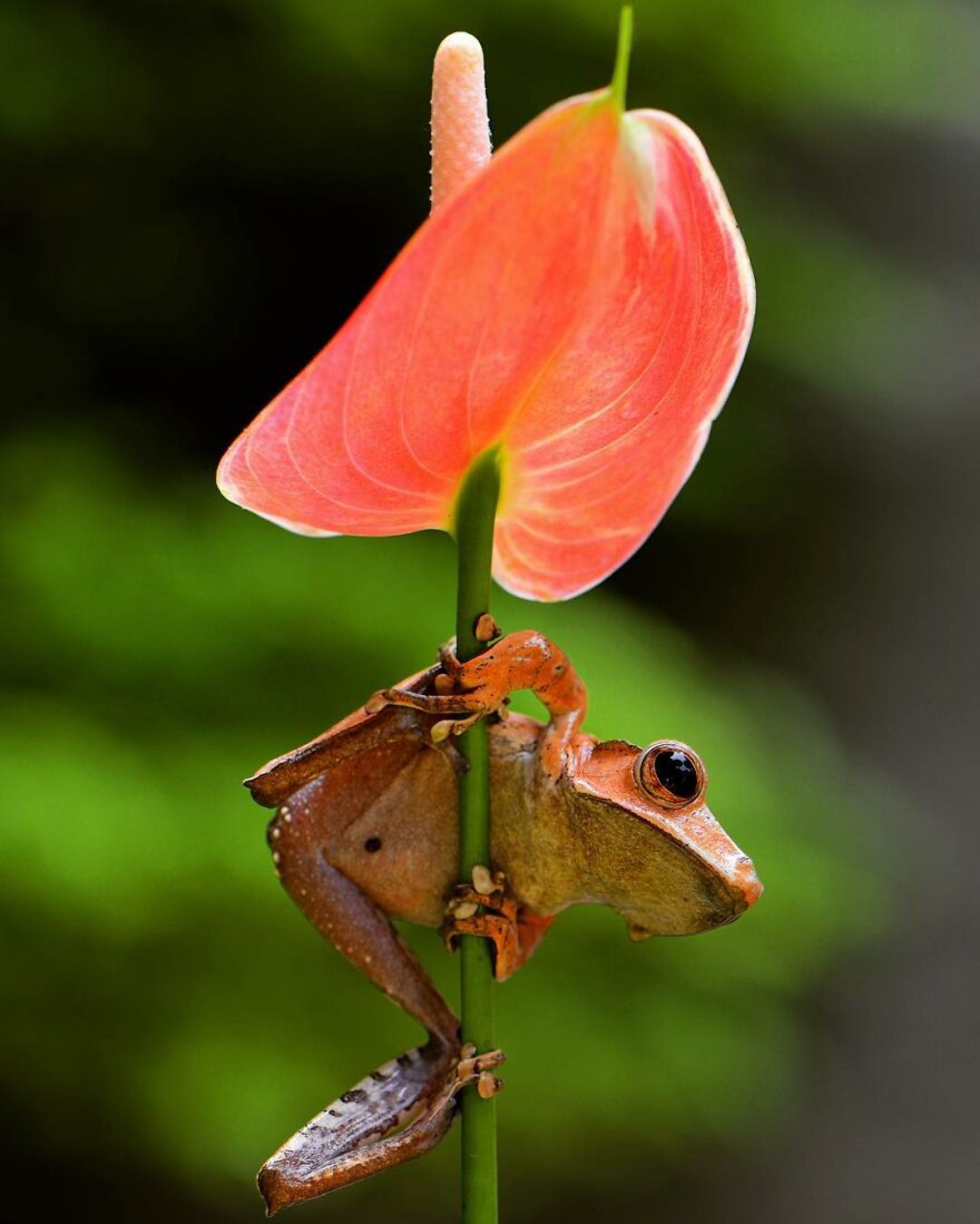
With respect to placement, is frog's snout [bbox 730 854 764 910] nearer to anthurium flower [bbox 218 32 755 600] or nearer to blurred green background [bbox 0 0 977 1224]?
anthurium flower [bbox 218 32 755 600]

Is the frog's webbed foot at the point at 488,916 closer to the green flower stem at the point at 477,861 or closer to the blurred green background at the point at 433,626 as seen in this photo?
the green flower stem at the point at 477,861

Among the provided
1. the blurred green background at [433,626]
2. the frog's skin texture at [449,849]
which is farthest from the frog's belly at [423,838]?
the blurred green background at [433,626]

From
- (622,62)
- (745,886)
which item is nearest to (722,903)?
(745,886)

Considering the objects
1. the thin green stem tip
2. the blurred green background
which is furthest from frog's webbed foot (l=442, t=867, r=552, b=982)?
the blurred green background

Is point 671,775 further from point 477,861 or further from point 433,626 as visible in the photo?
point 433,626

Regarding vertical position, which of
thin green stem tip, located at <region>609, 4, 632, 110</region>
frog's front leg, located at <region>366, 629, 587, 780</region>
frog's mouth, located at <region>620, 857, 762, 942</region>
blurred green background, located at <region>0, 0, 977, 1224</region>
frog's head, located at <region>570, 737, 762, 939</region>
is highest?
blurred green background, located at <region>0, 0, 977, 1224</region>

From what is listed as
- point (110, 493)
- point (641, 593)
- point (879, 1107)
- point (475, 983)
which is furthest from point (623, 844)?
point (879, 1107)

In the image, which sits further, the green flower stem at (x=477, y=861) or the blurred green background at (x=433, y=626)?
the blurred green background at (x=433, y=626)
